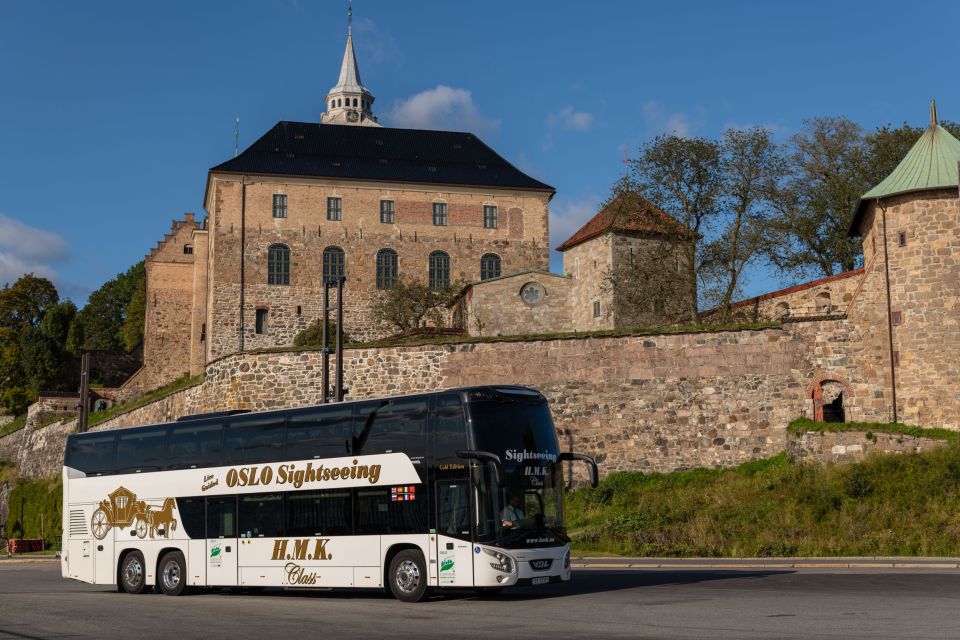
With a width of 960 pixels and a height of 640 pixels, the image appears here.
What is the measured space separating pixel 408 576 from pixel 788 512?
48.8 ft

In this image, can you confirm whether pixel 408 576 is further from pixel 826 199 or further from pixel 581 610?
pixel 826 199

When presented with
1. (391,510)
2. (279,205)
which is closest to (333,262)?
(279,205)

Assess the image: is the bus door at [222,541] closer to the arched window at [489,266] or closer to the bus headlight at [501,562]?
the bus headlight at [501,562]

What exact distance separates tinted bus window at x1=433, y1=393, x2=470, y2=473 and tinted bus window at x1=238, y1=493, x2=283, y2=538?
3896mm

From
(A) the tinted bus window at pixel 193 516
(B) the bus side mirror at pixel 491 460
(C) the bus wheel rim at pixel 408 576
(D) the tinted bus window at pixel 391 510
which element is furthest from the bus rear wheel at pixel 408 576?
(A) the tinted bus window at pixel 193 516

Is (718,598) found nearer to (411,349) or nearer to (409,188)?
(411,349)

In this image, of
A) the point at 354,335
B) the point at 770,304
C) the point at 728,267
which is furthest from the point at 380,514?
the point at 354,335

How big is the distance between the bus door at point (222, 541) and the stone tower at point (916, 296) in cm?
2161

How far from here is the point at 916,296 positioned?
1341 inches

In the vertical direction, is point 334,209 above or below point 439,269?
above

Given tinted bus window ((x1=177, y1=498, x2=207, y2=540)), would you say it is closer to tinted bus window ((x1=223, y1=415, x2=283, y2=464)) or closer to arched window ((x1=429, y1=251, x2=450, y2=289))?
tinted bus window ((x1=223, y1=415, x2=283, y2=464))

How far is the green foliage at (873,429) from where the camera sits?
1273 inches

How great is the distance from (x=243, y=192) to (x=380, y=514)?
147ft

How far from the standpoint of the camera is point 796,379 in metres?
35.0
